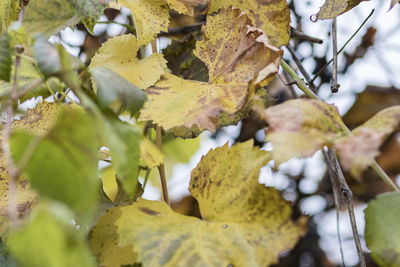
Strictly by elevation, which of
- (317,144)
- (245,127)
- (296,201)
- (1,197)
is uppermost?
(317,144)

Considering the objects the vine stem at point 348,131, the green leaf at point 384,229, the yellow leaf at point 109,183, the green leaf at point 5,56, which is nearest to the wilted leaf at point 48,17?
the green leaf at point 5,56

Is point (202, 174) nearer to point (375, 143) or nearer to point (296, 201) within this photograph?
point (375, 143)

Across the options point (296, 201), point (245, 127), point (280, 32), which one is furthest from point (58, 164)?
point (296, 201)

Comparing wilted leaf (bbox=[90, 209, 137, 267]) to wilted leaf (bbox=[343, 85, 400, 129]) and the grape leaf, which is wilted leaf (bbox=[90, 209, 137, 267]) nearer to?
the grape leaf

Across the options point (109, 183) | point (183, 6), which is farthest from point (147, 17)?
point (109, 183)

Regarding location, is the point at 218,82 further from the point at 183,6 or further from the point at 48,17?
the point at 48,17

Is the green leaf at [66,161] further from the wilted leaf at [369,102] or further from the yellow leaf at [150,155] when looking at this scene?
the wilted leaf at [369,102]
